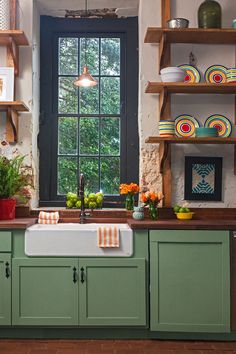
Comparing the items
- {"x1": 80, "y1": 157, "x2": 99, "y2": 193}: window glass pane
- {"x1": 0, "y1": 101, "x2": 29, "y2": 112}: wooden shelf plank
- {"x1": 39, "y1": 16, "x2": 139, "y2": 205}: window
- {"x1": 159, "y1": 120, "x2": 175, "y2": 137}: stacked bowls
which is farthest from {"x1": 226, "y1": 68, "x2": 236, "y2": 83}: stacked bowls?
{"x1": 0, "y1": 101, "x2": 29, "y2": 112}: wooden shelf plank

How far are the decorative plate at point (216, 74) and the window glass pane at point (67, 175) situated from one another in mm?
1389

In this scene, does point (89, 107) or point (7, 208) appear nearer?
point (7, 208)

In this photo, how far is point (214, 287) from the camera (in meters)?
3.31

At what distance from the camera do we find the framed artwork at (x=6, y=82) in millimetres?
3826

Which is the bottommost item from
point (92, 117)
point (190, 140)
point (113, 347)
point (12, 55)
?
point (113, 347)

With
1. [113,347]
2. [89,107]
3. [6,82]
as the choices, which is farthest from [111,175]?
[113,347]

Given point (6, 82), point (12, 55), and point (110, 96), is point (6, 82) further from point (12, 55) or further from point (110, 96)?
point (110, 96)

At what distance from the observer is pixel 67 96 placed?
13.8 feet

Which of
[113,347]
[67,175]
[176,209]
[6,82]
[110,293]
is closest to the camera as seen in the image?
[113,347]

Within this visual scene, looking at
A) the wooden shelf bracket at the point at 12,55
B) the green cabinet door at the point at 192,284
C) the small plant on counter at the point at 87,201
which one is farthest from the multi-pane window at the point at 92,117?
the green cabinet door at the point at 192,284

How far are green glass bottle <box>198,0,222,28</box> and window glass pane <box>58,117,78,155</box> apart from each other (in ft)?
4.59

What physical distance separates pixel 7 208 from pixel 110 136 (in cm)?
118

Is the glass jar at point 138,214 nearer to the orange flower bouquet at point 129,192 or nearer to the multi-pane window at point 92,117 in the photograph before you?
the orange flower bouquet at point 129,192

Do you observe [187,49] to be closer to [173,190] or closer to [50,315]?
[173,190]
